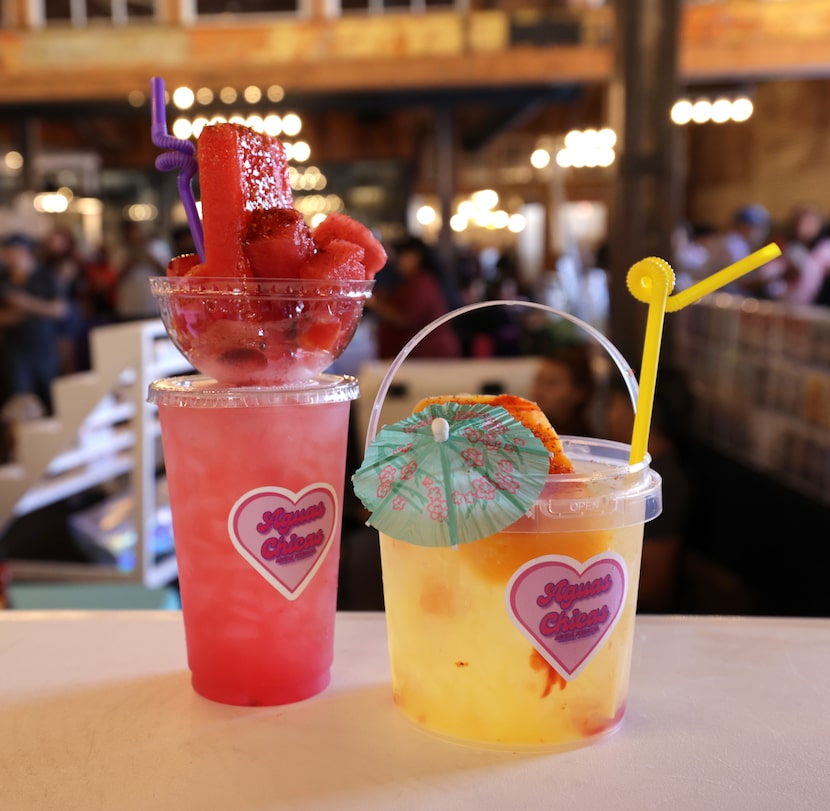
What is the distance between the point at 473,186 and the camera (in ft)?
54.4

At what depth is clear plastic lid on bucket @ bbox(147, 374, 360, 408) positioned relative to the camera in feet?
2.40

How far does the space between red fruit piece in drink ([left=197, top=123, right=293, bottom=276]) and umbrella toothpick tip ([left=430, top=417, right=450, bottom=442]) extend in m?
0.21

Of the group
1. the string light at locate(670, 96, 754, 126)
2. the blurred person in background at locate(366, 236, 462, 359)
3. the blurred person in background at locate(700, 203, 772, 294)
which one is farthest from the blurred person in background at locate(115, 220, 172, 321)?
the string light at locate(670, 96, 754, 126)

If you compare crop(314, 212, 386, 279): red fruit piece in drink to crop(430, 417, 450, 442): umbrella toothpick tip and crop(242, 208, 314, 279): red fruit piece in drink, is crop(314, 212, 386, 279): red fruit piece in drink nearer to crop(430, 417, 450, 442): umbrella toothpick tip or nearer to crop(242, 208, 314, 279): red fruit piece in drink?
crop(242, 208, 314, 279): red fruit piece in drink

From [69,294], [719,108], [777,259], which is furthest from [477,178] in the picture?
[777,259]

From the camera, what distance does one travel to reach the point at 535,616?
66 centimetres

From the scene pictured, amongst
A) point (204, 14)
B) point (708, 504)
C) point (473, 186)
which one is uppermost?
point (204, 14)

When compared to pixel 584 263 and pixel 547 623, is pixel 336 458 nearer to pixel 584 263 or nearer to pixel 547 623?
→ pixel 547 623

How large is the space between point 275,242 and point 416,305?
4.21 metres

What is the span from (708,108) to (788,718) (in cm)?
970

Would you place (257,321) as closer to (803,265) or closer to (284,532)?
(284,532)

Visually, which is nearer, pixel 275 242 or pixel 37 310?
pixel 275 242

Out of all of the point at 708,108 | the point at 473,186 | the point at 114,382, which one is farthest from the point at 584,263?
the point at 114,382

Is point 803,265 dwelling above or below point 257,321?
below
